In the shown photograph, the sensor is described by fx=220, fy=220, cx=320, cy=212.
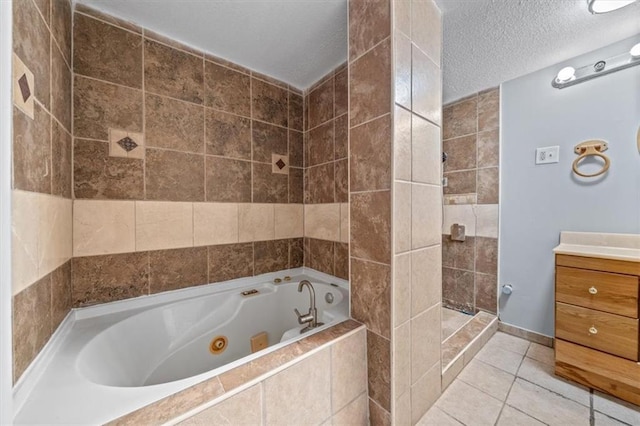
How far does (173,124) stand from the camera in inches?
52.8

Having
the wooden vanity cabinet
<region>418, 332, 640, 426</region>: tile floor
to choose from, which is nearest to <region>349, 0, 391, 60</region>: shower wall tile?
the wooden vanity cabinet

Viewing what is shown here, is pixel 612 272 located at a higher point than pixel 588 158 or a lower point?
lower

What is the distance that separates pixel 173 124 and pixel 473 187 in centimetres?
235

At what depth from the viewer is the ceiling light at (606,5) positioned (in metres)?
1.04

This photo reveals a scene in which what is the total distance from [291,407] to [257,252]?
1.07 metres

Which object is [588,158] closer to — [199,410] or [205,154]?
[199,410]

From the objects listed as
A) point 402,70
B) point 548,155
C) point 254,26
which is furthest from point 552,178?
point 254,26

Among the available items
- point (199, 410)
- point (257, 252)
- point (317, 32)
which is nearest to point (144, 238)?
point (257, 252)

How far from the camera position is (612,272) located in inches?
44.5

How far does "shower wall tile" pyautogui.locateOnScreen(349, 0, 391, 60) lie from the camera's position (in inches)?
35.8

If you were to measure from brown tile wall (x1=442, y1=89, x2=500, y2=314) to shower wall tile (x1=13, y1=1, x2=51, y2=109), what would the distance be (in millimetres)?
2539

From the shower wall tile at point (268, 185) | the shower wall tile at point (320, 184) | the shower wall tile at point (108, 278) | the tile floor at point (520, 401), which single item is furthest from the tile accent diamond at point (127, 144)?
the tile floor at point (520, 401)

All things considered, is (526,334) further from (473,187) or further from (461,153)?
(461,153)

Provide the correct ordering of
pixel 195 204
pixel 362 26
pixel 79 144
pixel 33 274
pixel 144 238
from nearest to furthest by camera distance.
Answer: pixel 33 274 → pixel 362 26 → pixel 79 144 → pixel 144 238 → pixel 195 204
